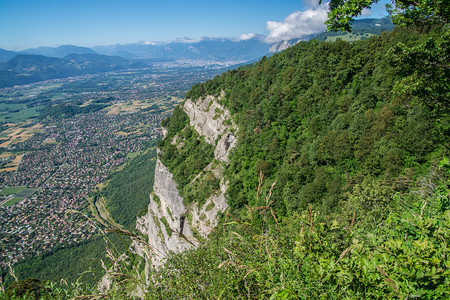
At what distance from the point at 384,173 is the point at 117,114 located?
612ft

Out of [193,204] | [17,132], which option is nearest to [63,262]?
[193,204]

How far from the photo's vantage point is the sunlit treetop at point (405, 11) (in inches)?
250

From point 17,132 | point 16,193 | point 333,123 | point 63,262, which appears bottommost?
point 63,262

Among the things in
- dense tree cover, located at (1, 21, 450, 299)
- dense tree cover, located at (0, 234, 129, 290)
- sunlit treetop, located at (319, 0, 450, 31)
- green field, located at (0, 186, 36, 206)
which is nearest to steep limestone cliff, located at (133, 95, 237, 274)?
dense tree cover, located at (1, 21, 450, 299)

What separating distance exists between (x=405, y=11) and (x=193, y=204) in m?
30.3

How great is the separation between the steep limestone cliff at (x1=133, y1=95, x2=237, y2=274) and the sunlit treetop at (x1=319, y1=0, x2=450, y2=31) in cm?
2262

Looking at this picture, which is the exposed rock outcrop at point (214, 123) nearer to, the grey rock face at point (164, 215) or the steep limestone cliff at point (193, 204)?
the steep limestone cliff at point (193, 204)

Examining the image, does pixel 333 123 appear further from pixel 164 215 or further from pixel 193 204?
pixel 164 215

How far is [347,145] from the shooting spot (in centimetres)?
1834

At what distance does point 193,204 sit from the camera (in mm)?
33125

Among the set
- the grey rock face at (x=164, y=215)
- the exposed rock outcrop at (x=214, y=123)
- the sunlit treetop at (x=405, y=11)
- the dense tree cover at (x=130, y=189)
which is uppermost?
the sunlit treetop at (x=405, y=11)

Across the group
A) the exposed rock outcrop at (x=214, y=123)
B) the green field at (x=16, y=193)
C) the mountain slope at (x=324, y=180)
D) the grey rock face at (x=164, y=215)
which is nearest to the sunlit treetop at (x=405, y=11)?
the mountain slope at (x=324, y=180)

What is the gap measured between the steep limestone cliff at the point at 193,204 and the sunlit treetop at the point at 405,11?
2262 centimetres

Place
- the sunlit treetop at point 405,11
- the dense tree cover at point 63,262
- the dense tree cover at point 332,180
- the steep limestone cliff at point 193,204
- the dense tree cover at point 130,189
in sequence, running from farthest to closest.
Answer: the dense tree cover at point 130,189 < the dense tree cover at point 63,262 < the steep limestone cliff at point 193,204 < the sunlit treetop at point 405,11 < the dense tree cover at point 332,180
